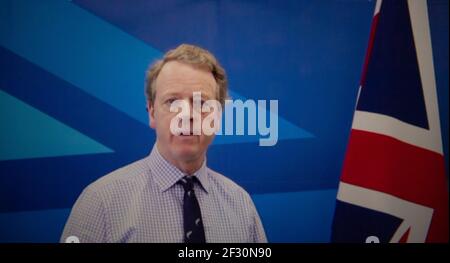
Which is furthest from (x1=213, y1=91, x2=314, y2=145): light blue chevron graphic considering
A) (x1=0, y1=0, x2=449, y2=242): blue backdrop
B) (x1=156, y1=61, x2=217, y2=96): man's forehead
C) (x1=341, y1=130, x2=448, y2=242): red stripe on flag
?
(x1=341, y1=130, x2=448, y2=242): red stripe on flag

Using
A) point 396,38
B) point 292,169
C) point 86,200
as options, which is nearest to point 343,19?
point 396,38

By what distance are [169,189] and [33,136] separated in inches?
25.5

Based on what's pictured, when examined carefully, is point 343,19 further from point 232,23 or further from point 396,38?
point 232,23

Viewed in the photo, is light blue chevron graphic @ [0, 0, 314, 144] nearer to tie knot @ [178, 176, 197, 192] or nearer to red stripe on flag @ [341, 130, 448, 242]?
tie knot @ [178, 176, 197, 192]

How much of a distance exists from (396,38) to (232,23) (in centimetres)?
75

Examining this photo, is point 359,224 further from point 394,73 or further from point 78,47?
point 78,47

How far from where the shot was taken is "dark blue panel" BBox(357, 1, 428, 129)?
1.97 meters

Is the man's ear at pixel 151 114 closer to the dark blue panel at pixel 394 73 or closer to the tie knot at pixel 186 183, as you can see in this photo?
the tie knot at pixel 186 183

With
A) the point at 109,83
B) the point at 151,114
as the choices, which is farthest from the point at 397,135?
the point at 109,83

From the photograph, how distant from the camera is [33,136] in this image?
6.27ft

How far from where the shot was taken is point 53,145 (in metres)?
1.91

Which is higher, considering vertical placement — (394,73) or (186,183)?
(394,73)

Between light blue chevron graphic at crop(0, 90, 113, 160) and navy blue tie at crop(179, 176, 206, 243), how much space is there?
0.39m

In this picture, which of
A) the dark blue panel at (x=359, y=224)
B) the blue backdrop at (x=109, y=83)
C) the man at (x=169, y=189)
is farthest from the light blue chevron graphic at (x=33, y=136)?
the dark blue panel at (x=359, y=224)
